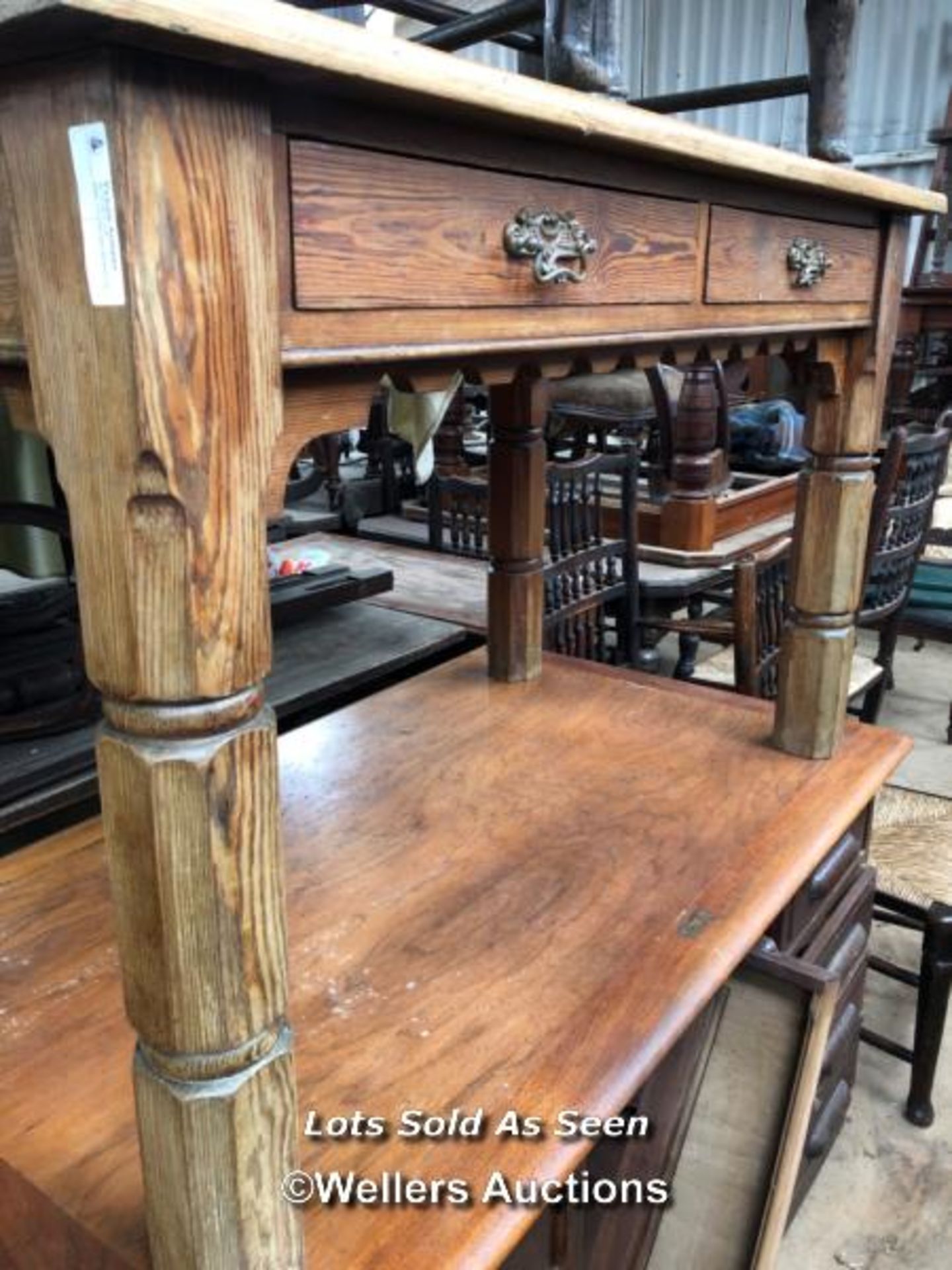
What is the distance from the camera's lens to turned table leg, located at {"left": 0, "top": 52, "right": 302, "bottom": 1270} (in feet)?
1.62

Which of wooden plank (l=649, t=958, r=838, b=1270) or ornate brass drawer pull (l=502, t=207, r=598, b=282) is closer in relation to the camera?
ornate brass drawer pull (l=502, t=207, r=598, b=282)

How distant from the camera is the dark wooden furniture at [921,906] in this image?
58.9 inches

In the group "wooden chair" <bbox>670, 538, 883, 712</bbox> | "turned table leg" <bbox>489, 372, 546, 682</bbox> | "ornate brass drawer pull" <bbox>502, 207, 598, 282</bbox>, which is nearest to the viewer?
"ornate brass drawer pull" <bbox>502, 207, 598, 282</bbox>

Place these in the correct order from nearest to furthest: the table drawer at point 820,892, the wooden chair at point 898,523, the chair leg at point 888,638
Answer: the table drawer at point 820,892 → the wooden chair at point 898,523 → the chair leg at point 888,638

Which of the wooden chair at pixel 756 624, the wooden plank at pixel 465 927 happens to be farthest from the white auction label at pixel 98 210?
the wooden chair at pixel 756 624

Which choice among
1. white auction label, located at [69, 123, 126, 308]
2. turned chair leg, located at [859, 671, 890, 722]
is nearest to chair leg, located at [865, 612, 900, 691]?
turned chair leg, located at [859, 671, 890, 722]

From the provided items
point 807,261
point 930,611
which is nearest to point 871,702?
point 930,611

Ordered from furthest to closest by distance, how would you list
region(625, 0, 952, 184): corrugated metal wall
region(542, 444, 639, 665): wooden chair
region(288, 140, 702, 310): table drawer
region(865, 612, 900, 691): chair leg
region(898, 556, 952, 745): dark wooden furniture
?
region(625, 0, 952, 184): corrugated metal wall
region(898, 556, 952, 745): dark wooden furniture
region(865, 612, 900, 691): chair leg
region(542, 444, 639, 665): wooden chair
region(288, 140, 702, 310): table drawer

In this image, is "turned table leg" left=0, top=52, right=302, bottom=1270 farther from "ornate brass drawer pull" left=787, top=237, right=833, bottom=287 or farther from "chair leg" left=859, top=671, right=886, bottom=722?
"chair leg" left=859, top=671, right=886, bottom=722

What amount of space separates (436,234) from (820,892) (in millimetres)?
952

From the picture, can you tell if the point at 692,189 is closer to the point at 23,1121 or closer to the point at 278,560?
the point at 23,1121

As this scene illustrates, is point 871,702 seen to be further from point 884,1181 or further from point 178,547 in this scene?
point 178,547

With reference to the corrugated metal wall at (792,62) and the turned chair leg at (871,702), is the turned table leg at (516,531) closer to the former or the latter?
the turned chair leg at (871,702)

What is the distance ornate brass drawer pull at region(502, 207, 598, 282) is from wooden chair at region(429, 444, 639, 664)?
3.62ft
